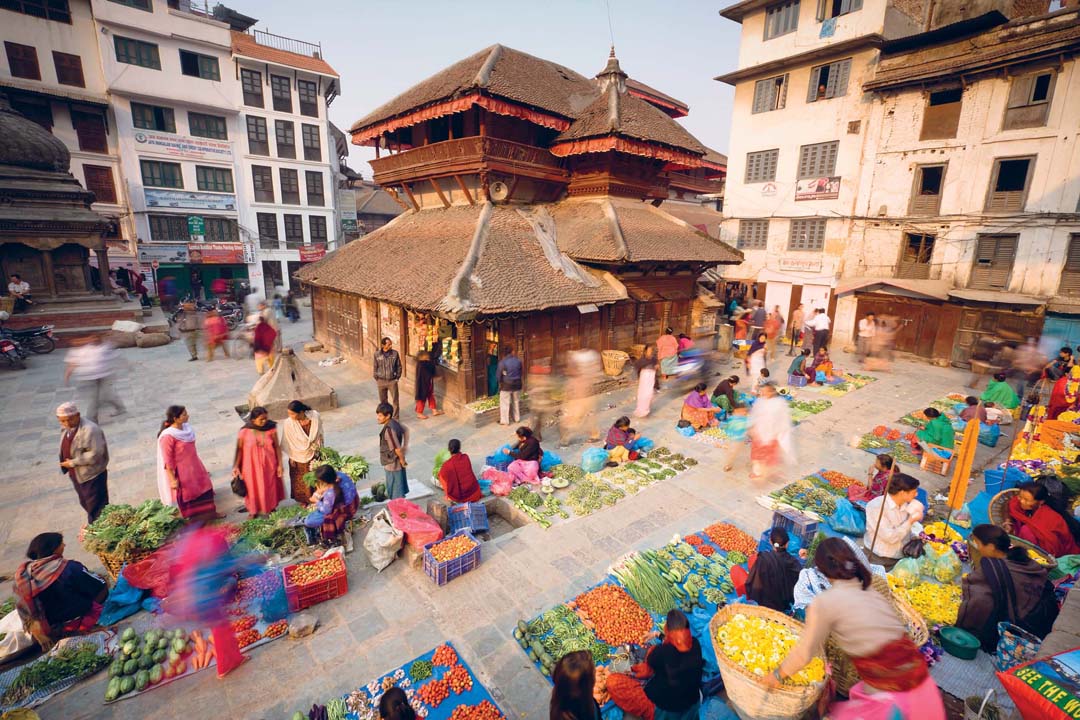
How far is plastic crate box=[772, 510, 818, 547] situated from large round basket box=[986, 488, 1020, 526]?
93.2 inches

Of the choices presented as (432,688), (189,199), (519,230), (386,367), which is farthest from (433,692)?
(189,199)

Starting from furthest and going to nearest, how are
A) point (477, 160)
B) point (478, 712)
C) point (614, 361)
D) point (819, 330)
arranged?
point (819, 330) → point (614, 361) → point (477, 160) → point (478, 712)

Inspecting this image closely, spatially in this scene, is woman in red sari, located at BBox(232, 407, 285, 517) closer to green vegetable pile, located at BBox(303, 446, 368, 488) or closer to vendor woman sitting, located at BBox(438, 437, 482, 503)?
green vegetable pile, located at BBox(303, 446, 368, 488)

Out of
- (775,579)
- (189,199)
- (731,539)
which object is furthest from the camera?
(189,199)

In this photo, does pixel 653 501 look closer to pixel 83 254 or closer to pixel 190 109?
pixel 83 254

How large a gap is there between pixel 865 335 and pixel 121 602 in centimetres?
2197

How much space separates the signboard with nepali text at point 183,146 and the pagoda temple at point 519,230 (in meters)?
18.9

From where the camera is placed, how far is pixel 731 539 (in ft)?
23.9

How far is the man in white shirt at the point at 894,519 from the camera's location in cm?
639

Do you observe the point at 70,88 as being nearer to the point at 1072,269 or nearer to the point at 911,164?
the point at 911,164

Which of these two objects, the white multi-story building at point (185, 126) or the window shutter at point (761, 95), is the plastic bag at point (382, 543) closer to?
the window shutter at point (761, 95)

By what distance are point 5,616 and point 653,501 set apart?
853cm

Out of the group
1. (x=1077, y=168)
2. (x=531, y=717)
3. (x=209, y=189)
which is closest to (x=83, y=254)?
(x=209, y=189)

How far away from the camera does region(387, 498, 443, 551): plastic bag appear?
6.80m
